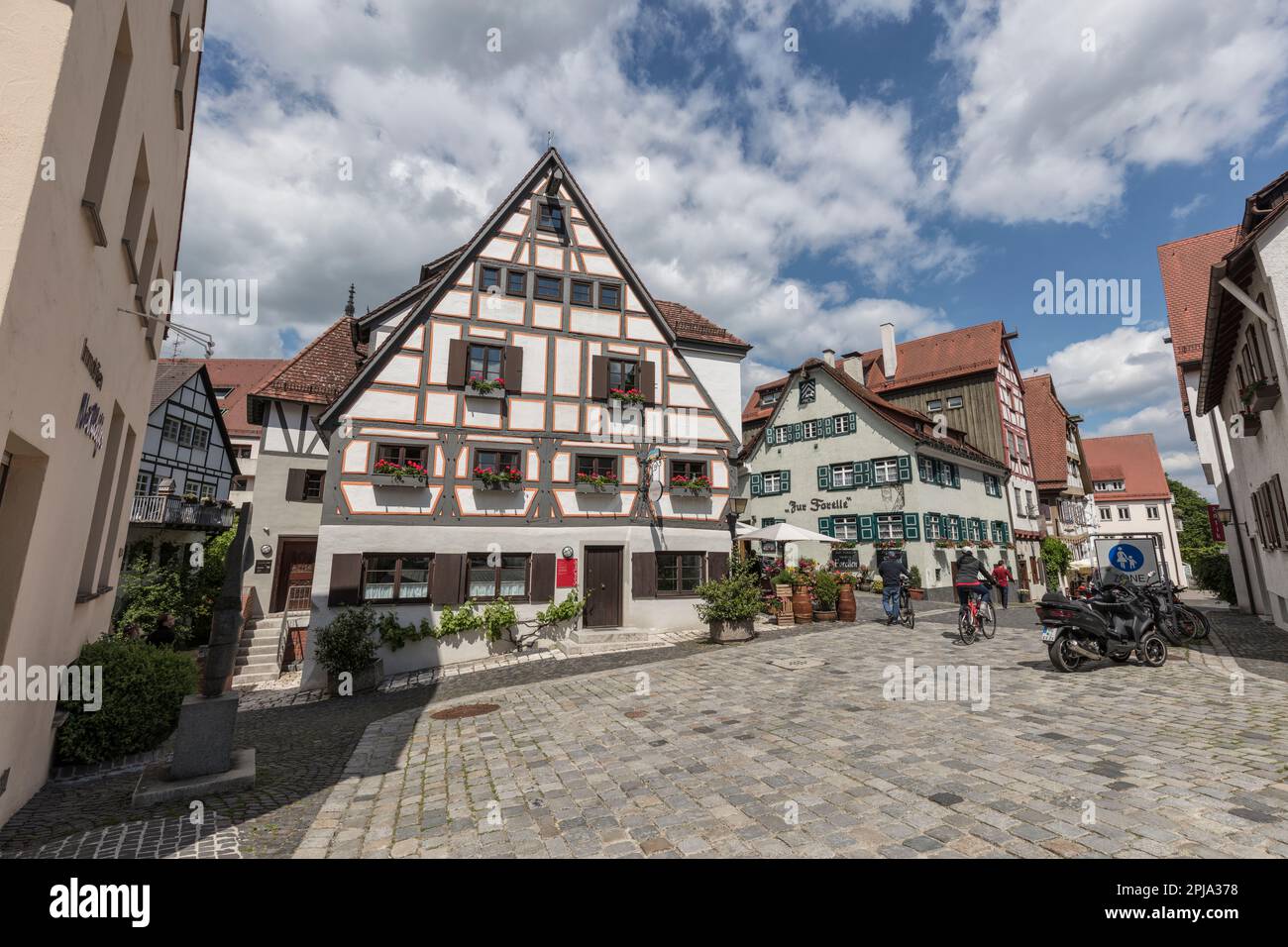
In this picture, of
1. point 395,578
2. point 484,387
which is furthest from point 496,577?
point 484,387

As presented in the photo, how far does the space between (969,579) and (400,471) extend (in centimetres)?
1292

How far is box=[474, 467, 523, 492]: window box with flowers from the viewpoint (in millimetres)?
14117

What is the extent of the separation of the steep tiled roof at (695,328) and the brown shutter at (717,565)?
7160mm

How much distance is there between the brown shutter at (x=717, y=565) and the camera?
15922 millimetres

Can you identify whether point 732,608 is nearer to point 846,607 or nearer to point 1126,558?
point 846,607

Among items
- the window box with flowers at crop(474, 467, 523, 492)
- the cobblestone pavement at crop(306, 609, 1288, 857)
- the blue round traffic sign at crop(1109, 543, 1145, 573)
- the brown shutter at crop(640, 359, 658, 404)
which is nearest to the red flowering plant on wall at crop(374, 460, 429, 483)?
the window box with flowers at crop(474, 467, 523, 492)

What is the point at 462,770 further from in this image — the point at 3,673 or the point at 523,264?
the point at 523,264

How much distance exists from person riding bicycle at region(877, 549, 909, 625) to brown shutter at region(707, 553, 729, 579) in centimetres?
402

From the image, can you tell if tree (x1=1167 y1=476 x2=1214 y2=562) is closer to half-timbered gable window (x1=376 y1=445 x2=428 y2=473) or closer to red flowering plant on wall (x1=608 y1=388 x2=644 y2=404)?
red flowering plant on wall (x1=608 y1=388 x2=644 y2=404)

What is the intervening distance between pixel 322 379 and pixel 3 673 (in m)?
14.4

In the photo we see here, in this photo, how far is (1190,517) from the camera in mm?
58188

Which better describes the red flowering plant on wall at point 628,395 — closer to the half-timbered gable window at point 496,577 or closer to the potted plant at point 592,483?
the potted plant at point 592,483

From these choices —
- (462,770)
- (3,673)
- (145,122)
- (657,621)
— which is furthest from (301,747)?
(657,621)
